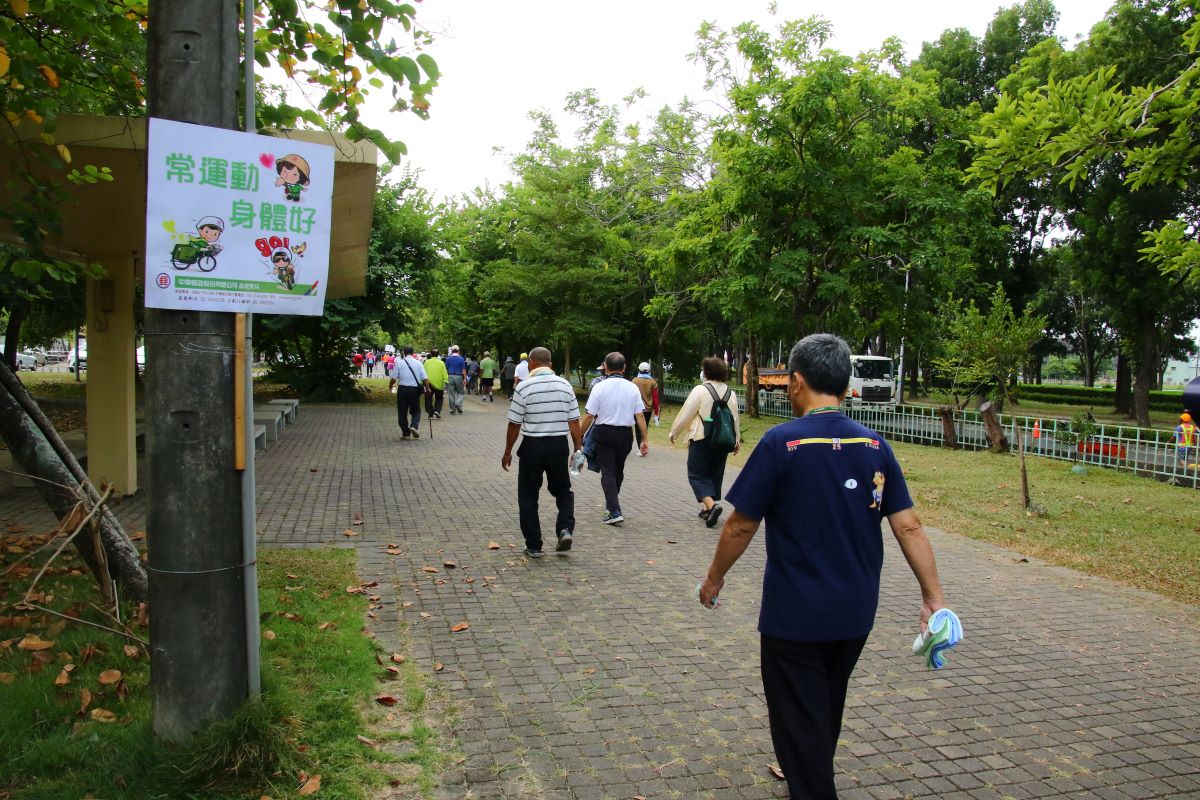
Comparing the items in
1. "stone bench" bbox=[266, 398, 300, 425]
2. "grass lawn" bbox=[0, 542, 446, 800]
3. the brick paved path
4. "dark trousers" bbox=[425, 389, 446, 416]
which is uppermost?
"dark trousers" bbox=[425, 389, 446, 416]

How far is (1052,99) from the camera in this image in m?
6.67

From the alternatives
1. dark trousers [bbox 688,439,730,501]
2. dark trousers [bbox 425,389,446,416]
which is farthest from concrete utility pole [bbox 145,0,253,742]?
dark trousers [bbox 425,389,446,416]

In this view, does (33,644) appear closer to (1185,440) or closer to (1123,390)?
(1185,440)

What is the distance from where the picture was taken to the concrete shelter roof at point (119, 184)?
610 cm

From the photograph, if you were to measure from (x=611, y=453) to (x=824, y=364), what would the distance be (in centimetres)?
588

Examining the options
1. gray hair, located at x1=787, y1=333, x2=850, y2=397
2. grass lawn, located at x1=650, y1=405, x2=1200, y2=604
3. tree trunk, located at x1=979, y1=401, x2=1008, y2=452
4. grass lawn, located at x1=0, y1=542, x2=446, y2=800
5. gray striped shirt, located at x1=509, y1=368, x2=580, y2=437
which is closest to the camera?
gray hair, located at x1=787, y1=333, x2=850, y2=397

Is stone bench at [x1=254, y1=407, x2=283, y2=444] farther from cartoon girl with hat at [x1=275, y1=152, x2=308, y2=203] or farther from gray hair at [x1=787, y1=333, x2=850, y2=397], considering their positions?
gray hair at [x1=787, y1=333, x2=850, y2=397]

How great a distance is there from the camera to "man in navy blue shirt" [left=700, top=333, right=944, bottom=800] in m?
2.95

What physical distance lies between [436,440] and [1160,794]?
49.0 feet

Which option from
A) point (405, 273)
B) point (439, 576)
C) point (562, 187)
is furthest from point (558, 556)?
point (562, 187)

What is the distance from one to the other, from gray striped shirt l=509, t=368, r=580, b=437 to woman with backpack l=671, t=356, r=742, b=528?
5.37 ft

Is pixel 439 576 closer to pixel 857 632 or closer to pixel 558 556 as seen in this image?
pixel 558 556

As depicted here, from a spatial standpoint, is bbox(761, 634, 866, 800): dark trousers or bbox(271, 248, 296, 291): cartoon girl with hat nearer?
bbox(761, 634, 866, 800): dark trousers

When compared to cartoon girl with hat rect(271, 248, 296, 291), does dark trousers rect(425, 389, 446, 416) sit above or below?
below
